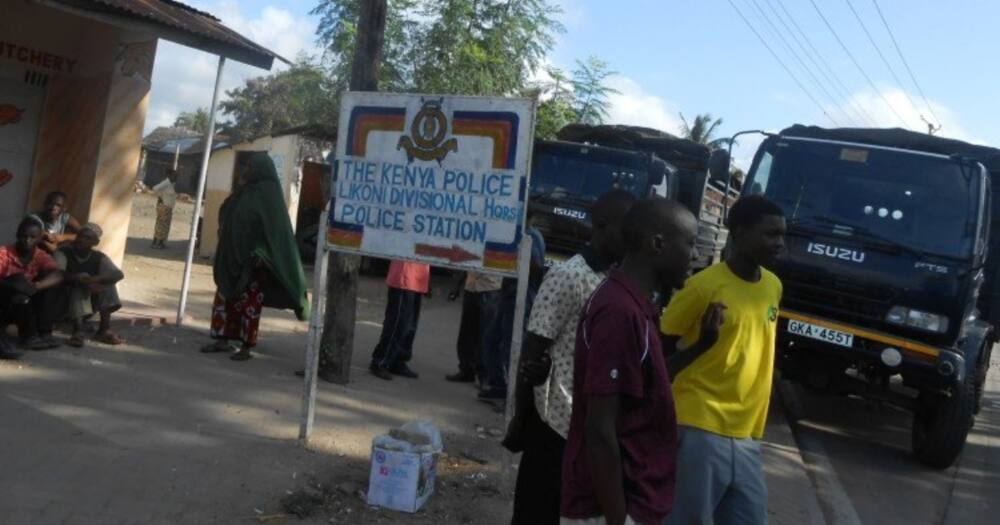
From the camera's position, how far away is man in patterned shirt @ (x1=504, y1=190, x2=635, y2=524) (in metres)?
3.36

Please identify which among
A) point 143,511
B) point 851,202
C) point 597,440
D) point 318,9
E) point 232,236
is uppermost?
point 318,9

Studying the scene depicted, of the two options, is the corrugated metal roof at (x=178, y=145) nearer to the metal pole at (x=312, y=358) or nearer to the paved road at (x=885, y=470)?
the paved road at (x=885, y=470)

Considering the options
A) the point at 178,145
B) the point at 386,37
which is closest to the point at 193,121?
the point at 178,145

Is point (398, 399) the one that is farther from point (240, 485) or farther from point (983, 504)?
point (983, 504)

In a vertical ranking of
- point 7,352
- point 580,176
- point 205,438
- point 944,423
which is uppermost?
point 580,176

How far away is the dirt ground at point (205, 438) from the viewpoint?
4.31 meters

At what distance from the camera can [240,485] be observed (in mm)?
4641

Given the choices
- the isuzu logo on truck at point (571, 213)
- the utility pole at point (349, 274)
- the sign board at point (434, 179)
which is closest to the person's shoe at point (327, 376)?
the utility pole at point (349, 274)

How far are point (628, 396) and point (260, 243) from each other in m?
5.55

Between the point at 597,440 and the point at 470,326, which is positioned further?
the point at 470,326

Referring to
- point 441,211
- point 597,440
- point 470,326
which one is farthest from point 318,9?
point 597,440

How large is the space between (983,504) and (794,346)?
1874mm

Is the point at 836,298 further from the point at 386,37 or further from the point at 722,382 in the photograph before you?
the point at 386,37

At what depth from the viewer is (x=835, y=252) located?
25.9ft
